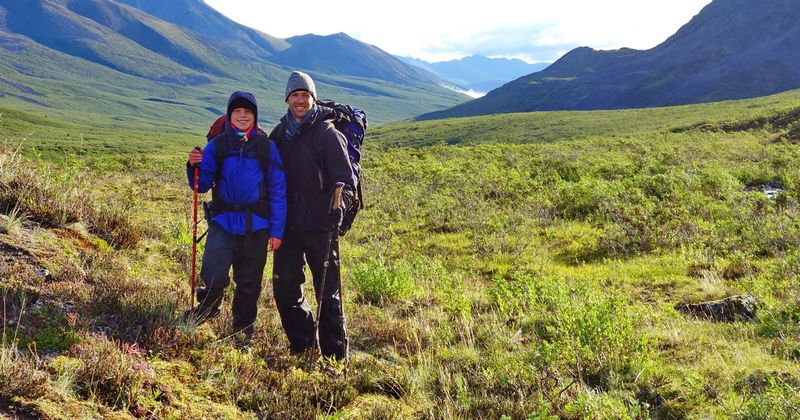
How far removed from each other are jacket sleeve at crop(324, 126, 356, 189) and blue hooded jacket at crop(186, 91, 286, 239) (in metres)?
0.49

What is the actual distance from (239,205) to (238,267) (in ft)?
2.08

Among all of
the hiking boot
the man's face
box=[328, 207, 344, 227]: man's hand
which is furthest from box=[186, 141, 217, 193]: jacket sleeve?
the hiking boot

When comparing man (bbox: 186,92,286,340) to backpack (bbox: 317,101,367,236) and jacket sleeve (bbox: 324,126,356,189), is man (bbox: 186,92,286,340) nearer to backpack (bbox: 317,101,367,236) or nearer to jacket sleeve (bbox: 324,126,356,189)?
jacket sleeve (bbox: 324,126,356,189)

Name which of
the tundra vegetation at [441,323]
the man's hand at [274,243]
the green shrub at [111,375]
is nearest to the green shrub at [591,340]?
the tundra vegetation at [441,323]

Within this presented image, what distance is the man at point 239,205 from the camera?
15.0 feet

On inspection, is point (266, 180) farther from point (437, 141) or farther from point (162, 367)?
point (437, 141)

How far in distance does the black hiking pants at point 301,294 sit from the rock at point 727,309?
4.43m

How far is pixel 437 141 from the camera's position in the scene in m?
89.7

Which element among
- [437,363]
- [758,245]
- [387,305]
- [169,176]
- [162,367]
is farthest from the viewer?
[169,176]

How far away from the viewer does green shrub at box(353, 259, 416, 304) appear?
21.7ft

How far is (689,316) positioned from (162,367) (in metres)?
5.78

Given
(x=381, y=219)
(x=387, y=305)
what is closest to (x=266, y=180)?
(x=387, y=305)

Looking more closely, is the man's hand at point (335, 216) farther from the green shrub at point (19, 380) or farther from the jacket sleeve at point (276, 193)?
the green shrub at point (19, 380)

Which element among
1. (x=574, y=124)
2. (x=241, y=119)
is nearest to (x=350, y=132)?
(x=241, y=119)
